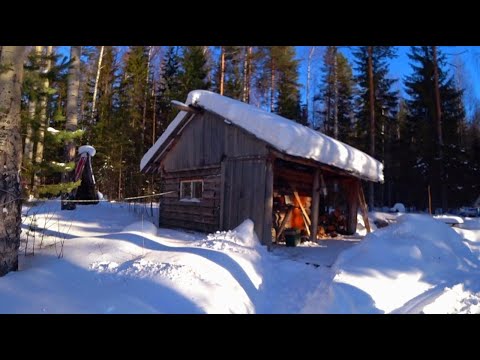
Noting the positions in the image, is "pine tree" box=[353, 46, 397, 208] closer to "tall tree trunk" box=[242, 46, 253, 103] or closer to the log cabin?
"tall tree trunk" box=[242, 46, 253, 103]

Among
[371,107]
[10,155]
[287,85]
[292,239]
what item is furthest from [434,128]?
[10,155]

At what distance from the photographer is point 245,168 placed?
1108cm

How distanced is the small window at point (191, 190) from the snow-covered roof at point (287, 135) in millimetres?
3099

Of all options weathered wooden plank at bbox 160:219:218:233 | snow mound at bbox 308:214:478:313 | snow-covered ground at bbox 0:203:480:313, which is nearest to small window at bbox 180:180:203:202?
weathered wooden plank at bbox 160:219:218:233

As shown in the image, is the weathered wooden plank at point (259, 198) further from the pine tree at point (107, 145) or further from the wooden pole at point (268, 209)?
the pine tree at point (107, 145)

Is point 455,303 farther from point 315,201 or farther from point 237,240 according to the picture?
point 315,201

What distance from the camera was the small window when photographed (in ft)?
44.3

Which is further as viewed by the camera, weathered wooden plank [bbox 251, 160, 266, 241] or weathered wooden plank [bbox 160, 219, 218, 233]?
weathered wooden plank [bbox 160, 219, 218, 233]

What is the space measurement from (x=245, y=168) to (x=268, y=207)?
164 centimetres

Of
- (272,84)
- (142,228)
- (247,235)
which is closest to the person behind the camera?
(247,235)

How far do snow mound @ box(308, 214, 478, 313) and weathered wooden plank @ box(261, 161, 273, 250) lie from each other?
2.59 m
